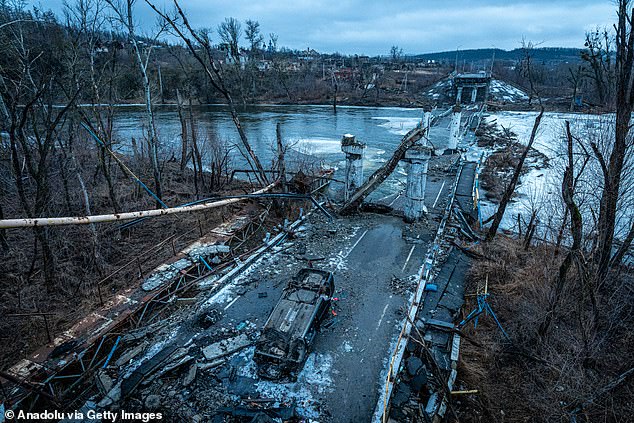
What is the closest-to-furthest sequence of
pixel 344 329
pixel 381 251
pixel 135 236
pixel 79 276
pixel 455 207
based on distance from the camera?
pixel 344 329 < pixel 79 276 < pixel 381 251 < pixel 135 236 < pixel 455 207

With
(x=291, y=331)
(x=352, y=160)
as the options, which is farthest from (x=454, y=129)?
(x=291, y=331)

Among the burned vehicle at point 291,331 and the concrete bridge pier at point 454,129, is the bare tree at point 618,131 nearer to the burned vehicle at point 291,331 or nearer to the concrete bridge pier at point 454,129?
the burned vehicle at point 291,331

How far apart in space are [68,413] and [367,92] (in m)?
78.5

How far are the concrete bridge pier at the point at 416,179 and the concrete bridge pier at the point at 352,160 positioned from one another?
2271mm

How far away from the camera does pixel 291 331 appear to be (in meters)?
7.93

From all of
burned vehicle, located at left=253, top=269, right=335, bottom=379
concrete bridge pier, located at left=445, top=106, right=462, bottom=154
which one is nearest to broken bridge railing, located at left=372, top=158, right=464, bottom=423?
burned vehicle, located at left=253, top=269, right=335, bottom=379

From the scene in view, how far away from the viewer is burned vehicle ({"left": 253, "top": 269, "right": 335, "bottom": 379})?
7.66 m

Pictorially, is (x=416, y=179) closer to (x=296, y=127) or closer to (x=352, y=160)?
(x=352, y=160)

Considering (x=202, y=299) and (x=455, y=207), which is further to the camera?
(x=455, y=207)

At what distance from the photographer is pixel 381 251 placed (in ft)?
42.9

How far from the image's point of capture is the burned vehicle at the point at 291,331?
7660mm

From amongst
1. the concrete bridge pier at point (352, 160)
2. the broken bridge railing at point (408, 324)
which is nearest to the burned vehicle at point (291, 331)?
the broken bridge railing at point (408, 324)

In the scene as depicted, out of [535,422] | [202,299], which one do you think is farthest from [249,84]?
[535,422]

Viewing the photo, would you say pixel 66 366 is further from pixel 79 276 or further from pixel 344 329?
pixel 344 329
